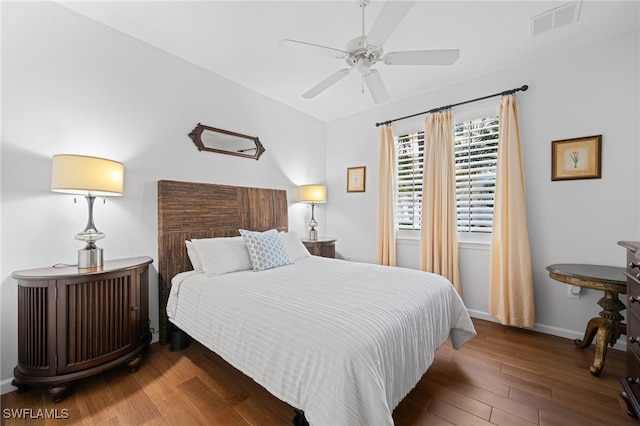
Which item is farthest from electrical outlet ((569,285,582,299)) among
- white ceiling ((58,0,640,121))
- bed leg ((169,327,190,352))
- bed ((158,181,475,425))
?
bed leg ((169,327,190,352))

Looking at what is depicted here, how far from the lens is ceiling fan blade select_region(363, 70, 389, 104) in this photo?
2076mm

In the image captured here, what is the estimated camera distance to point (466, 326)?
206cm

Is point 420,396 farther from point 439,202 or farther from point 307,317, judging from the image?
point 439,202

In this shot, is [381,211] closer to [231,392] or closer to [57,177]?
[231,392]

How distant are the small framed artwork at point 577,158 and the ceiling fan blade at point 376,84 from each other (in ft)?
6.04

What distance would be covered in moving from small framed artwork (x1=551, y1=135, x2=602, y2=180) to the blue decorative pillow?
2874 mm

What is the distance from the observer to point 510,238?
8.86 feet

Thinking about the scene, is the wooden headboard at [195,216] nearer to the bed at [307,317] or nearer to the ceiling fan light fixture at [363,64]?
the bed at [307,317]

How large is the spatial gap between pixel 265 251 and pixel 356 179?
7.15 ft

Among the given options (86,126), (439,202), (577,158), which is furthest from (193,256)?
(577,158)

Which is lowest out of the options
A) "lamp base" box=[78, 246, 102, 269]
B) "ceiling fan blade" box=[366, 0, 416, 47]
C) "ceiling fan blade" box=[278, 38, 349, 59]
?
"lamp base" box=[78, 246, 102, 269]

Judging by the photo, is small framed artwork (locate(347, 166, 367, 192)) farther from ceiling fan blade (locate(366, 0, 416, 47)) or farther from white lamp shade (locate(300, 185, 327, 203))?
ceiling fan blade (locate(366, 0, 416, 47))

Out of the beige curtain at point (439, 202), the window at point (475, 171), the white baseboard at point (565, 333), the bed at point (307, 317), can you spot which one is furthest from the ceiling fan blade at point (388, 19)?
the white baseboard at point (565, 333)

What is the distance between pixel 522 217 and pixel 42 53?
4467 millimetres
